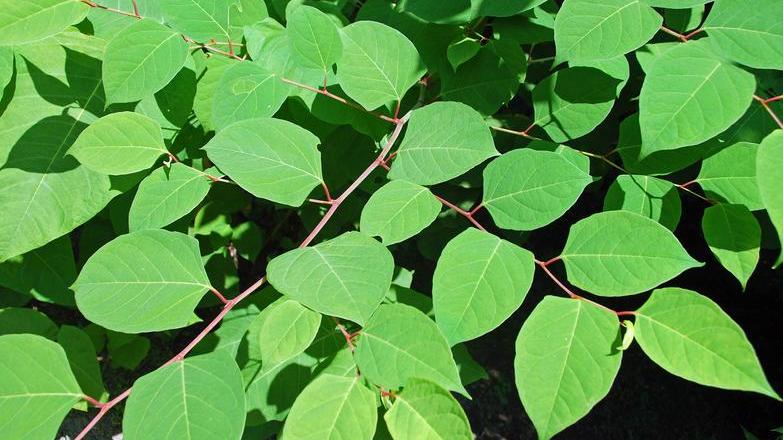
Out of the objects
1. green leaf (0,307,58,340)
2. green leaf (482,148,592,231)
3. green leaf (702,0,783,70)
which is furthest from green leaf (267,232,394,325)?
green leaf (0,307,58,340)

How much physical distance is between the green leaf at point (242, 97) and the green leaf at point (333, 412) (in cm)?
49

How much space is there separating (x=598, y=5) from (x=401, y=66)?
0.35 meters

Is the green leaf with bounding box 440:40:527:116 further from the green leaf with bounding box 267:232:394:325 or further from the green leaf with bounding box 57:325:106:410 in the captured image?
the green leaf with bounding box 57:325:106:410

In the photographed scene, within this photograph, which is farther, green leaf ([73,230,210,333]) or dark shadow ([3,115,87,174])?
dark shadow ([3,115,87,174])

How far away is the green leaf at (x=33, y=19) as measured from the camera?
3.54 feet

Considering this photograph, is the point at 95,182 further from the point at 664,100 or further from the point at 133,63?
the point at 664,100

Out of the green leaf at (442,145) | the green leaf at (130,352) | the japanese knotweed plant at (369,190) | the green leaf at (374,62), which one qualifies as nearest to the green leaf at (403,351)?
the japanese knotweed plant at (369,190)

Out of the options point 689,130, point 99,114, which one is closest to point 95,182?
point 99,114

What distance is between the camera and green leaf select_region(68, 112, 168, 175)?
1.12 m

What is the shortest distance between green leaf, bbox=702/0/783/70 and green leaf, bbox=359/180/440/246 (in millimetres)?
503

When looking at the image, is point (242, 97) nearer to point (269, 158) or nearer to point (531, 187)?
point (269, 158)

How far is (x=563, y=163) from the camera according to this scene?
3.39 ft

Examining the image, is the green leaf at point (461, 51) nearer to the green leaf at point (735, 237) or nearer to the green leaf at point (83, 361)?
the green leaf at point (735, 237)

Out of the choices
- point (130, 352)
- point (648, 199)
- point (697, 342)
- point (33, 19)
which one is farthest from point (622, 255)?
point (130, 352)
